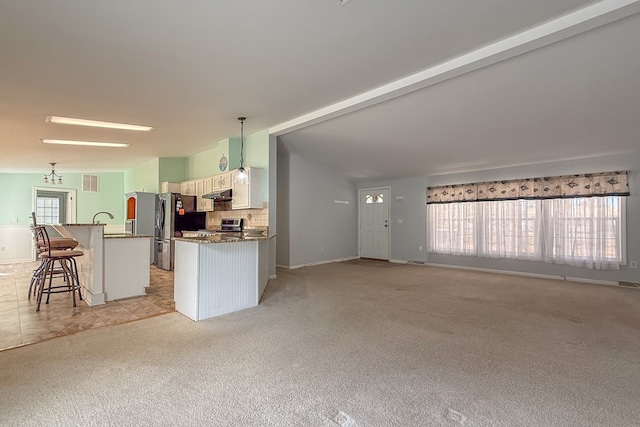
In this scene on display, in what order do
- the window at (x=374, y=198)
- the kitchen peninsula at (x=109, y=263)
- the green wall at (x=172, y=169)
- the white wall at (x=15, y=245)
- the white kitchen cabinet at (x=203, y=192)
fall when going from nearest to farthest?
1. the kitchen peninsula at (x=109, y=263)
2. the white kitchen cabinet at (x=203, y=192)
3. the white wall at (x=15, y=245)
4. the green wall at (x=172, y=169)
5. the window at (x=374, y=198)

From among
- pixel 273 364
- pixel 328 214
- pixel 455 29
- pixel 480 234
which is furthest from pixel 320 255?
pixel 455 29

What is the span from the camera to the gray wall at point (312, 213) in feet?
22.9

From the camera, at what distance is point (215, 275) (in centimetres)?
345

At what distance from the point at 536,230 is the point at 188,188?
24.5 ft

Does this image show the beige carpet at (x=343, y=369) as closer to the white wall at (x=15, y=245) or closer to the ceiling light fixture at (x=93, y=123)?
the ceiling light fixture at (x=93, y=123)

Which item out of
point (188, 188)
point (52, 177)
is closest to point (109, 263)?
point (188, 188)

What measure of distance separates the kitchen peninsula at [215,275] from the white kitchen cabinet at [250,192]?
1.74 m

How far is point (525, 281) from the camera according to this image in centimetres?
559

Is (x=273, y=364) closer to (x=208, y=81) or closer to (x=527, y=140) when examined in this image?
(x=208, y=81)

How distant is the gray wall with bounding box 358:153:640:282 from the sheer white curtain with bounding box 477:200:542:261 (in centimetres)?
20

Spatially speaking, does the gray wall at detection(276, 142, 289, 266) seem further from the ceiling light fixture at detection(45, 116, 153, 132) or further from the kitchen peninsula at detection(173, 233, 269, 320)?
the kitchen peninsula at detection(173, 233, 269, 320)

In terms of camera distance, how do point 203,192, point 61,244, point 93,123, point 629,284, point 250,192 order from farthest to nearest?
point 203,192 < point 250,192 < point 629,284 < point 93,123 < point 61,244

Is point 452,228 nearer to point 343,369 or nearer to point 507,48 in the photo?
point 507,48

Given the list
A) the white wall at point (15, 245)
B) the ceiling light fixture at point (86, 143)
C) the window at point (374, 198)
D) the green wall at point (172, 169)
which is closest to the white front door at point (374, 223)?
the window at point (374, 198)
